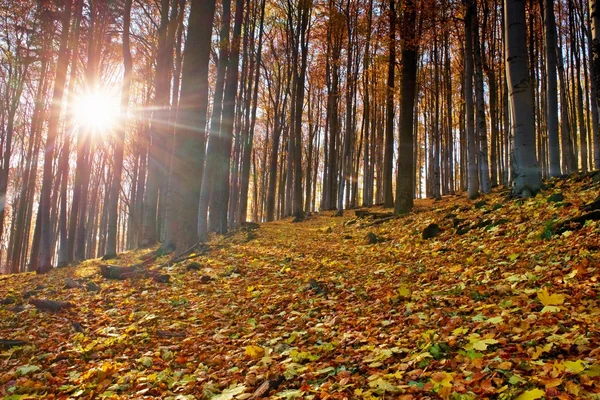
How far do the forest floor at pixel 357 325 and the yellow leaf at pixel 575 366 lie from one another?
1cm

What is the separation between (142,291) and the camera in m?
6.12

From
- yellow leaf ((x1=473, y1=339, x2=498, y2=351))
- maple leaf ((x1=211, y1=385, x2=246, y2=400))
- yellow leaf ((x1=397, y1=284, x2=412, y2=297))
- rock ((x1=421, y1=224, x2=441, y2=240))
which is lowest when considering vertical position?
maple leaf ((x1=211, y1=385, x2=246, y2=400))

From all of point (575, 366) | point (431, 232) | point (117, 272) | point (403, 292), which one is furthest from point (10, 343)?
point (431, 232)

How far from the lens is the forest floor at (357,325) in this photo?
2211 mm

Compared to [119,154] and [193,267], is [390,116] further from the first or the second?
[193,267]

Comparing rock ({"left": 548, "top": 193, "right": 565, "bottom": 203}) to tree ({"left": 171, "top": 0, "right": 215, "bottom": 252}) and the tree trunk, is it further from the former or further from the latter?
tree ({"left": 171, "top": 0, "right": 215, "bottom": 252})

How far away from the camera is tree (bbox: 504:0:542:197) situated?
680 centimetres

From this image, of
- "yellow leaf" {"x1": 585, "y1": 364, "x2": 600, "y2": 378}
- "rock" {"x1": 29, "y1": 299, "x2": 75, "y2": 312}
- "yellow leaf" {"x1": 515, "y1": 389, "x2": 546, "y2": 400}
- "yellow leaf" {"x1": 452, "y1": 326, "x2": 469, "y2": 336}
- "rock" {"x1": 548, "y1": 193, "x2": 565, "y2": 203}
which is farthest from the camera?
"rock" {"x1": 548, "y1": 193, "x2": 565, "y2": 203}

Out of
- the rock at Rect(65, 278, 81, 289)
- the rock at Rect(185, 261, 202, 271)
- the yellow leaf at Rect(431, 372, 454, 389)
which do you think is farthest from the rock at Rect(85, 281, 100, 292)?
the yellow leaf at Rect(431, 372, 454, 389)

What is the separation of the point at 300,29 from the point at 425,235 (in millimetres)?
12059

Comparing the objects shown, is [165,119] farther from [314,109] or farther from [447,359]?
[314,109]

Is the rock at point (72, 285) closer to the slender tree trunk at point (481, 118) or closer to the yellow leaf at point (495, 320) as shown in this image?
the yellow leaf at point (495, 320)

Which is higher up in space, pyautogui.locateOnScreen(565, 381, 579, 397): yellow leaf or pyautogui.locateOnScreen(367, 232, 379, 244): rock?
pyautogui.locateOnScreen(367, 232, 379, 244): rock

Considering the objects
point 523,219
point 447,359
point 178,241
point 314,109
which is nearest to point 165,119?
point 178,241
